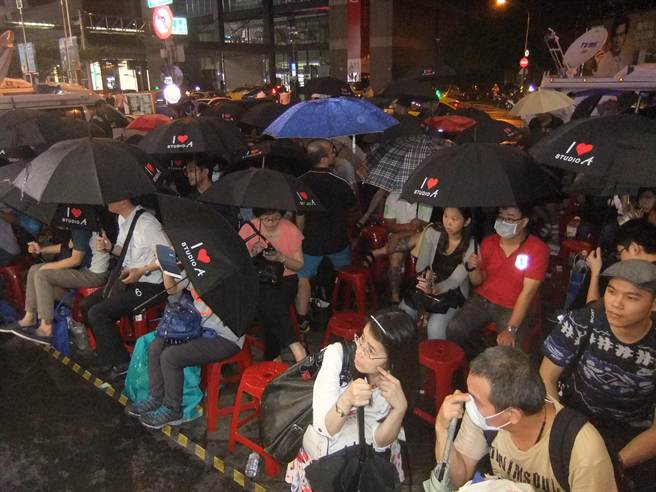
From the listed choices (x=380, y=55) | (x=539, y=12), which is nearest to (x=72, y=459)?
(x=380, y=55)

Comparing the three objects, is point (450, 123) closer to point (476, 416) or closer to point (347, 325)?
point (347, 325)

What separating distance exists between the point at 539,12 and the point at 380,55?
436 inches

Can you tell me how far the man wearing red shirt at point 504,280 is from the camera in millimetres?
3920

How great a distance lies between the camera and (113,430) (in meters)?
4.14

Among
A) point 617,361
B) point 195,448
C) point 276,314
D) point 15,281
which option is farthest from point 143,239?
point 617,361

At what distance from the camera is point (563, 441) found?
7.11ft

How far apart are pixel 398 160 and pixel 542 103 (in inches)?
188

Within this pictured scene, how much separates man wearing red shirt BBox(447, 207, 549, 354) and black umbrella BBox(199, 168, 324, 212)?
154 centimetres

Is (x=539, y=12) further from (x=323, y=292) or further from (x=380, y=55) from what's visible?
(x=323, y=292)

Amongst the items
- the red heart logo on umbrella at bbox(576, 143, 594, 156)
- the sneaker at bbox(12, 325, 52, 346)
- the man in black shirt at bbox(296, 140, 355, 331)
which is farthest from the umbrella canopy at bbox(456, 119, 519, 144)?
the sneaker at bbox(12, 325, 52, 346)

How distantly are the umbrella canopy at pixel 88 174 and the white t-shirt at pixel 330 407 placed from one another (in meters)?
2.36

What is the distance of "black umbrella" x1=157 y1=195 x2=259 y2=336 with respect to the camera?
9.99 feet

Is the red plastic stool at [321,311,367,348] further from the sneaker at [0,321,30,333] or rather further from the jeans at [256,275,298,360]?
the sneaker at [0,321,30,333]

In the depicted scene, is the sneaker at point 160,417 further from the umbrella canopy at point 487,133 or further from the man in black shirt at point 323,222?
the umbrella canopy at point 487,133
